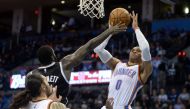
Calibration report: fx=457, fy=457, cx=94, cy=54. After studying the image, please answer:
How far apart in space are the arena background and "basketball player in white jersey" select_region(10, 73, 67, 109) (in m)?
10.6

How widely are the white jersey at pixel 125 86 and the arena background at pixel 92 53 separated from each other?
7.93m

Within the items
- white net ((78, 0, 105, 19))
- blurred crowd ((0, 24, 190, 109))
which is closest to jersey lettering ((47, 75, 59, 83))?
white net ((78, 0, 105, 19))

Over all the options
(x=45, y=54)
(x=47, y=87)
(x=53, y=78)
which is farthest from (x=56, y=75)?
(x=47, y=87)

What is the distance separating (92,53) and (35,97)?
14.8 metres

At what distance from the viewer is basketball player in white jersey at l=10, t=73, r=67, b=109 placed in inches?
152

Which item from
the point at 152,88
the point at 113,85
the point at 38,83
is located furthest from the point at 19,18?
the point at 38,83

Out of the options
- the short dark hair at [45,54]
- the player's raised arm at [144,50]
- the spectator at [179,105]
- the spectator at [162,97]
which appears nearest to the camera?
the short dark hair at [45,54]

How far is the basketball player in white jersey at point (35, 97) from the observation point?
152 inches

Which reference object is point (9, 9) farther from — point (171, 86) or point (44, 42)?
point (171, 86)

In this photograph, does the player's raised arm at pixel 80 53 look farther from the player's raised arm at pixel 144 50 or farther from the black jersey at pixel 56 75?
the player's raised arm at pixel 144 50

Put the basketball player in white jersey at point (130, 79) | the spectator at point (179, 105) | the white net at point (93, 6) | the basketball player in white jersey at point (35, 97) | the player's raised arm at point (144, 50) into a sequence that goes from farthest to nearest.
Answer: the spectator at point (179, 105)
the white net at point (93, 6)
the basketball player in white jersey at point (130, 79)
the player's raised arm at point (144, 50)
the basketball player in white jersey at point (35, 97)

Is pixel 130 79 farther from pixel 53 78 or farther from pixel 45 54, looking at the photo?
pixel 45 54

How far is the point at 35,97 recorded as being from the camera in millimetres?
3947

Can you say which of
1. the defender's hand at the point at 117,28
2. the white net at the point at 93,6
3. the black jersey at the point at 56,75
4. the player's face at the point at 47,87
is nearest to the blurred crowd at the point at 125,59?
the white net at the point at 93,6
